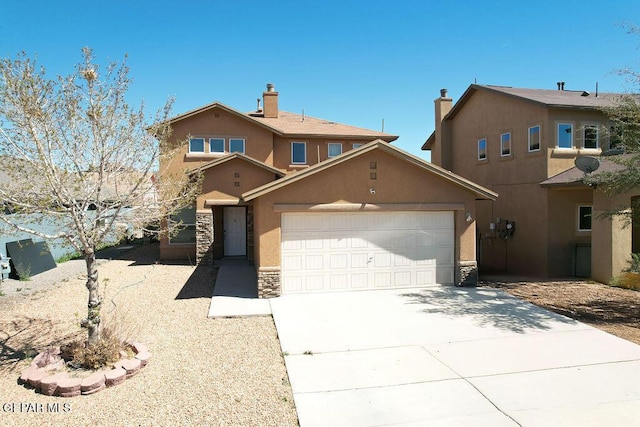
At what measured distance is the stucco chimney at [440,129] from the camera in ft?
71.6

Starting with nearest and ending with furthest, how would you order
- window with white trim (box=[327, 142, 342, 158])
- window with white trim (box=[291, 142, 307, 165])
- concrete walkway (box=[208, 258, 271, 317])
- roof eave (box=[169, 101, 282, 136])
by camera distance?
concrete walkway (box=[208, 258, 271, 317]), roof eave (box=[169, 101, 282, 136]), window with white trim (box=[291, 142, 307, 165]), window with white trim (box=[327, 142, 342, 158])

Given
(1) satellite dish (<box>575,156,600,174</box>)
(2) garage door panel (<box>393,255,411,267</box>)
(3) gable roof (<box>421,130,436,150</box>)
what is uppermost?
(3) gable roof (<box>421,130,436,150</box>)

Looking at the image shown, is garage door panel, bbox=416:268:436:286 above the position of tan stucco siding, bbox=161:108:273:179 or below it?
below

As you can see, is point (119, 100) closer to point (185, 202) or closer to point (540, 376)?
point (185, 202)

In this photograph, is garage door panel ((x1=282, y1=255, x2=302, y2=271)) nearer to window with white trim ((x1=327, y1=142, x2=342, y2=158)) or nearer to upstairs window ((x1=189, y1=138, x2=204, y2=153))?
upstairs window ((x1=189, y1=138, x2=204, y2=153))

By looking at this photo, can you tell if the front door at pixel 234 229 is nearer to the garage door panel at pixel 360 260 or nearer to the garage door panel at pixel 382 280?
the garage door panel at pixel 360 260

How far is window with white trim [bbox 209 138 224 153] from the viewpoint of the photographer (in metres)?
19.0

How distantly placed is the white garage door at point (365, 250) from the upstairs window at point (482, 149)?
8.19 m

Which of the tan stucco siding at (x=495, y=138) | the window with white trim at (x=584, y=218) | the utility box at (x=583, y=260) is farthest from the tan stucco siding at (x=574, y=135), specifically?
the utility box at (x=583, y=260)

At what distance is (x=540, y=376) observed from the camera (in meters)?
6.18

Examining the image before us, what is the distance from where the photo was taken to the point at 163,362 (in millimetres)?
6801

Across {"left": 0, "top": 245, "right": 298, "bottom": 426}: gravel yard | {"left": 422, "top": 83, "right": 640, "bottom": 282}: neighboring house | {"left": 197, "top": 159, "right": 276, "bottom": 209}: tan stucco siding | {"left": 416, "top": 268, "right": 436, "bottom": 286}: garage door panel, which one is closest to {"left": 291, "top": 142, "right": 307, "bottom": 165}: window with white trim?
{"left": 197, "top": 159, "right": 276, "bottom": 209}: tan stucco siding

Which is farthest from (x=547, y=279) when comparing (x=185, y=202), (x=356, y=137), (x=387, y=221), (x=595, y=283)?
(x=185, y=202)

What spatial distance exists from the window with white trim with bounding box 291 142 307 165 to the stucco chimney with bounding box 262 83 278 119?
2.94 metres
